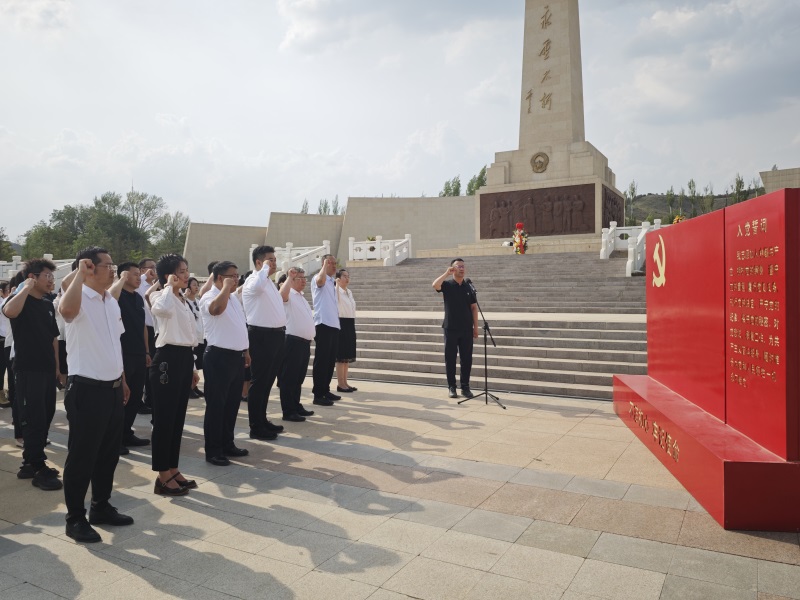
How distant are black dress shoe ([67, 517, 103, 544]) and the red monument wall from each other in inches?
133

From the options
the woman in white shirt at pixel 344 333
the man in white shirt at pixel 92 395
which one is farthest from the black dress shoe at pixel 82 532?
the woman in white shirt at pixel 344 333

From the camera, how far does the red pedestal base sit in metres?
3.03

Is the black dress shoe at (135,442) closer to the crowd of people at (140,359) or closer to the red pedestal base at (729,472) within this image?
the crowd of people at (140,359)

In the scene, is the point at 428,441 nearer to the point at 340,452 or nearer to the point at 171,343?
the point at 340,452

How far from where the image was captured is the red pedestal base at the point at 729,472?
303cm

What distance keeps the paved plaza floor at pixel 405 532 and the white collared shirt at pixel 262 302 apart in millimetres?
1130

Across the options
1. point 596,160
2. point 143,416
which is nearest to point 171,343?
point 143,416

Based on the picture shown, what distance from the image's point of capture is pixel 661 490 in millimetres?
3725

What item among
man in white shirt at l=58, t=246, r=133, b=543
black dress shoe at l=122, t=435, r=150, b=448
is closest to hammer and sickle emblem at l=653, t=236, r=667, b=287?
man in white shirt at l=58, t=246, r=133, b=543

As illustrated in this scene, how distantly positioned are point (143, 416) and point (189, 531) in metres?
3.78

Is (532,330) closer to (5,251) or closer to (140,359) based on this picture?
(140,359)

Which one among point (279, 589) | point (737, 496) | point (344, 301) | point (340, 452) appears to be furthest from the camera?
point (344, 301)

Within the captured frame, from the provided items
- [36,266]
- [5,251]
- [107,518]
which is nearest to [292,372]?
[36,266]

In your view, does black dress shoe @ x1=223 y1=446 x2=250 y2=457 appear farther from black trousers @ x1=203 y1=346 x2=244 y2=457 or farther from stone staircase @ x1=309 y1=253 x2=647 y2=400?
stone staircase @ x1=309 y1=253 x2=647 y2=400
